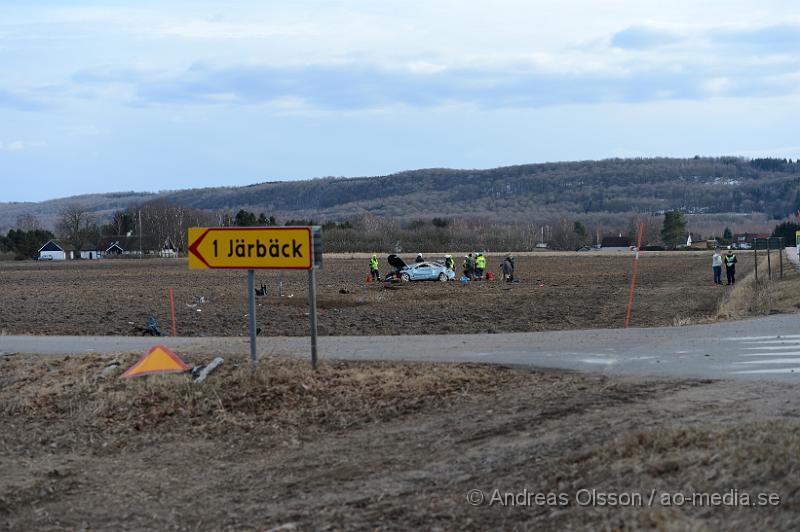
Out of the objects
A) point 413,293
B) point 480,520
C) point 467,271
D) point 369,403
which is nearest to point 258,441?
point 369,403

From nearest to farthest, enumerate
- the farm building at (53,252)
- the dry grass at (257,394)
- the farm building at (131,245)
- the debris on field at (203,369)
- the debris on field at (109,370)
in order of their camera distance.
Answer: the dry grass at (257,394), the debris on field at (203,369), the debris on field at (109,370), the farm building at (53,252), the farm building at (131,245)

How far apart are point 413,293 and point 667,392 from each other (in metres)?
29.9

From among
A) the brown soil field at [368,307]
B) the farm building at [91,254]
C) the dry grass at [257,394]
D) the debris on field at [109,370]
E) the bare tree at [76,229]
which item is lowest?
the brown soil field at [368,307]

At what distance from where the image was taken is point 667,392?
10.5m

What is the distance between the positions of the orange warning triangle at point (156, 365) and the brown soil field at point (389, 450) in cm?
24

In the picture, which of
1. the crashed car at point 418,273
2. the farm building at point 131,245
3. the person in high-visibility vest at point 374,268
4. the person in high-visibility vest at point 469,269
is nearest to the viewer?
the crashed car at point 418,273

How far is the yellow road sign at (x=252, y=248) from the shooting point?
12.4 metres

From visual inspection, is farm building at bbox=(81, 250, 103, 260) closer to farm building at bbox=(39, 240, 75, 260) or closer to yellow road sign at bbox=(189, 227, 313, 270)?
farm building at bbox=(39, 240, 75, 260)

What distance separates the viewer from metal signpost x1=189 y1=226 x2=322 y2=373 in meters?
12.3

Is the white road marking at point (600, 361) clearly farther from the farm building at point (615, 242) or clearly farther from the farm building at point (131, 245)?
the farm building at point (615, 242)

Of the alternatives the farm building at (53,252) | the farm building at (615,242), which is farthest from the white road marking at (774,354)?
the farm building at (615,242)

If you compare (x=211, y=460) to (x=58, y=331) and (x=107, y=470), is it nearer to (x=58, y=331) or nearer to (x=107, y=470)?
(x=107, y=470)

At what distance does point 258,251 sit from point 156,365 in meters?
1.92

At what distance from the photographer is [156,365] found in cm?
1252
